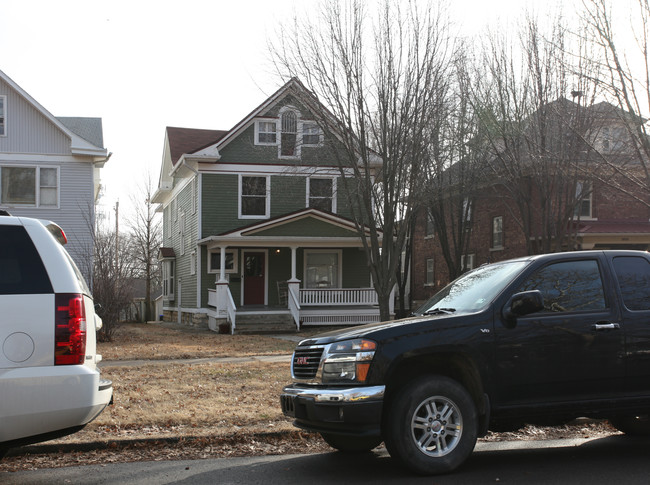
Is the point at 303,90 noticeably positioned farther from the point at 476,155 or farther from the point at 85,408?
the point at 85,408

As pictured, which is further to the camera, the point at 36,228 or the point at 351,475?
the point at 351,475

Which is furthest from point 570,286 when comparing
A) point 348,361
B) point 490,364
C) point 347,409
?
point 347,409

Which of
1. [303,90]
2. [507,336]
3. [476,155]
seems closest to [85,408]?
[507,336]

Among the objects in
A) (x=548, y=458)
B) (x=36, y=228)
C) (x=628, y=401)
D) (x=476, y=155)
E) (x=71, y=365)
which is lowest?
(x=548, y=458)

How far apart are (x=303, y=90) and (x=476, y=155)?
9613 mm

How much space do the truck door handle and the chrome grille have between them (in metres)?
2.44

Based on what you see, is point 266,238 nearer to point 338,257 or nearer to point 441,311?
point 338,257

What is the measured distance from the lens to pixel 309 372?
20.6ft

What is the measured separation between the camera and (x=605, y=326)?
20.7 ft

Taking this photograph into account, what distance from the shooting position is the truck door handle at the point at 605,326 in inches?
247

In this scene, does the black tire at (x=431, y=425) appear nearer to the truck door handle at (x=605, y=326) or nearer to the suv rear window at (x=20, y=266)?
the truck door handle at (x=605, y=326)

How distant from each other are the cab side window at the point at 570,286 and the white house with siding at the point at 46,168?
→ 20407mm

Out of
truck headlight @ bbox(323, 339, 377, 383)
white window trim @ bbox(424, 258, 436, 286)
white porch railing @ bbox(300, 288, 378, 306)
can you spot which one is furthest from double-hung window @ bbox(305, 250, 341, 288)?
truck headlight @ bbox(323, 339, 377, 383)

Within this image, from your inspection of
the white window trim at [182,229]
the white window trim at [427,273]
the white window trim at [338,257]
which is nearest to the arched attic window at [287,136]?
the white window trim at [338,257]
